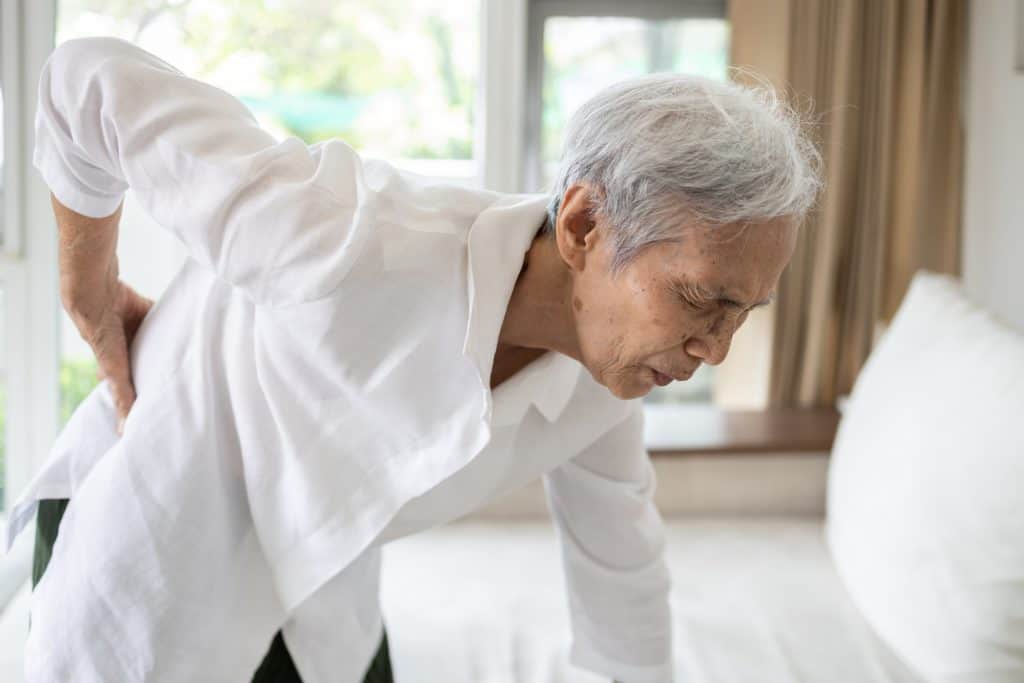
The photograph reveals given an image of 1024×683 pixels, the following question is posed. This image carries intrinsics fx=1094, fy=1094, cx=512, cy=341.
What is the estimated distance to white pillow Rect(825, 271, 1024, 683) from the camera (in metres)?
1.45

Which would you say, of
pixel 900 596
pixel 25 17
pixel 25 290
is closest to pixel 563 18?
pixel 25 17

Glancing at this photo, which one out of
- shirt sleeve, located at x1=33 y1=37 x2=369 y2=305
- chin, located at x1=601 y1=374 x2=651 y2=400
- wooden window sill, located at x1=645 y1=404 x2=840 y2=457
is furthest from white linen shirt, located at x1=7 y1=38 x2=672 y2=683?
wooden window sill, located at x1=645 y1=404 x2=840 y2=457

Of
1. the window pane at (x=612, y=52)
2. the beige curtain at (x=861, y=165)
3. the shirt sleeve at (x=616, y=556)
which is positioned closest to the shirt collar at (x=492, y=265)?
the shirt sleeve at (x=616, y=556)

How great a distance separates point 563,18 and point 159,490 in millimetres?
1801

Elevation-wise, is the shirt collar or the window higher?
the window

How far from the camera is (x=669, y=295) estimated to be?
995mm

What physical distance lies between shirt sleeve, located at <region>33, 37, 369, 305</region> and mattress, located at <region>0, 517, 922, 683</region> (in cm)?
75

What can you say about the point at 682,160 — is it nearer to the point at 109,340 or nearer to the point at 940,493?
the point at 109,340

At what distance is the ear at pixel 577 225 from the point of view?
1.02 metres

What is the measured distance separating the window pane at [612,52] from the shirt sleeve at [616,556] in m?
1.34

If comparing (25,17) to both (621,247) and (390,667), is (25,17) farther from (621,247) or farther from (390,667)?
(621,247)

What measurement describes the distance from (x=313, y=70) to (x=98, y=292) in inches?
57.5

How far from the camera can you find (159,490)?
1096mm

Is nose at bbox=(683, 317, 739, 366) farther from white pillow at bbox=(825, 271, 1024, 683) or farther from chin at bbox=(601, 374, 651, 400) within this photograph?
white pillow at bbox=(825, 271, 1024, 683)
